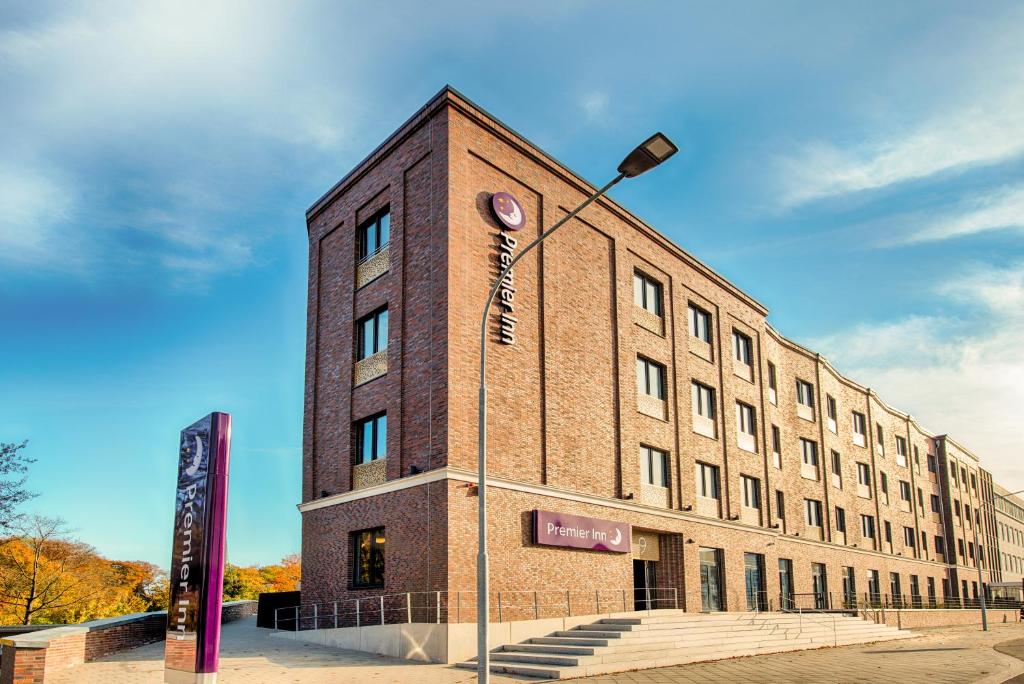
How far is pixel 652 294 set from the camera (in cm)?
3212

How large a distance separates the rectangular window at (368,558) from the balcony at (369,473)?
136 centimetres

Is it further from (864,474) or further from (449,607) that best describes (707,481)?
(864,474)

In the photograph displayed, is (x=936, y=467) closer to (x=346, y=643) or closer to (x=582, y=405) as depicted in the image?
(x=582, y=405)

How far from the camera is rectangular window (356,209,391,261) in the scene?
26.5 meters

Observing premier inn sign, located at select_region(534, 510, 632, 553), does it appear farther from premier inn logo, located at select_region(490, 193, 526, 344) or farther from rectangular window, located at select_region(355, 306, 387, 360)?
rectangular window, located at select_region(355, 306, 387, 360)

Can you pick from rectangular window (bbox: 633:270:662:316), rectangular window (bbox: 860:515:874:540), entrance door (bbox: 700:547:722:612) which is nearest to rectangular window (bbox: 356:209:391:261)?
rectangular window (bbox: 633:270:662:316)

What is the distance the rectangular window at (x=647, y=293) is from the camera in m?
31.0

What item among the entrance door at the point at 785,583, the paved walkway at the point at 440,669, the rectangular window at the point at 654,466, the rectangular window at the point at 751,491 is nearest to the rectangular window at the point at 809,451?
the entrance door at the point at 785,583

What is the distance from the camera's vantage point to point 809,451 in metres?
44.9

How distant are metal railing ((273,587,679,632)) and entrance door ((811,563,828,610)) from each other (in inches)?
681

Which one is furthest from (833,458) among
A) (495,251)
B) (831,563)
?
(495,251)

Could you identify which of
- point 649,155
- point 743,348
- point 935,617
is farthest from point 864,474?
point 649,155

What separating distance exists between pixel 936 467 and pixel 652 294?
150 ft

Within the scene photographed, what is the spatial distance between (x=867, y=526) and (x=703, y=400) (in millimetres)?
23068
